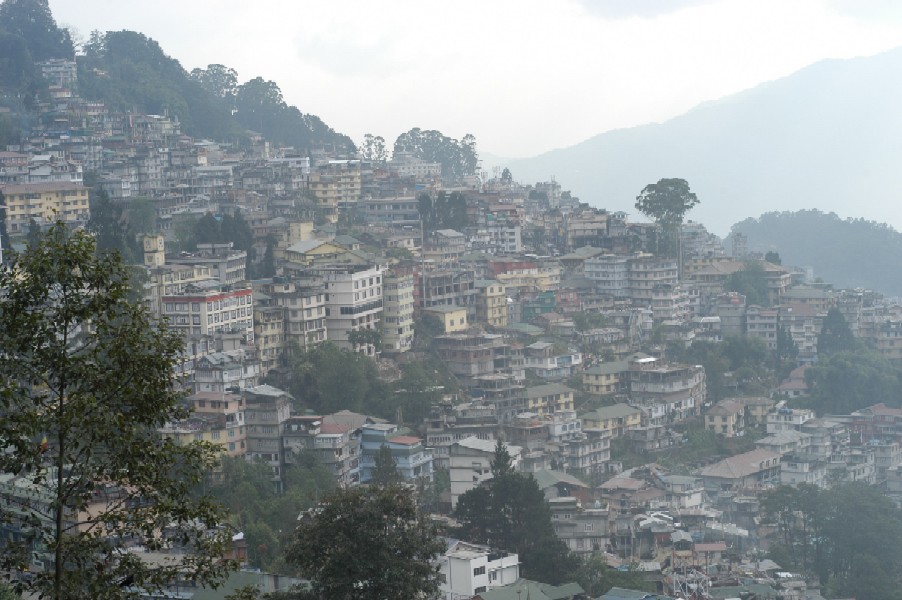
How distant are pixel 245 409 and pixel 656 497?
7.55 m

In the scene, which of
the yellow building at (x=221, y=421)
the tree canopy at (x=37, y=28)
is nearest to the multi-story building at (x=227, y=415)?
the yellow building at (x=221, y=421)

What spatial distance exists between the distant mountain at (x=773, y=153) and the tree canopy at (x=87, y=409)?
87203 mm

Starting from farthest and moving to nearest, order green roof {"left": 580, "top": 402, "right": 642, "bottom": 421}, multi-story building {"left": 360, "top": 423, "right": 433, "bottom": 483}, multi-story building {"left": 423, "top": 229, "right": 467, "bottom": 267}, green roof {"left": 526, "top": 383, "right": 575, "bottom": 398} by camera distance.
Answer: multi-story building {"left": 423, "top": 229, "right": 467, "bottom": 267}
green roof {"left": 580, "top": 402, "right": 642, "bottom": 421}
green roof {"left": 526, "top": 383, "right": 575, "bottom": 398}
multi-story building {"left": 360, "top": 423, "right": 433, "bottom": 483}

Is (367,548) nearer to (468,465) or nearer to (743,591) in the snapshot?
(743,591)

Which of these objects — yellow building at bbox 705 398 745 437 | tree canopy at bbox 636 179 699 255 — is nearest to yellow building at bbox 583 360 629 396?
yellow building at bbox 705 398 745 437

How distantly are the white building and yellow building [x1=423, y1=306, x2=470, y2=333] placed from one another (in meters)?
10.6

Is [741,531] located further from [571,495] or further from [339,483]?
[339,483]

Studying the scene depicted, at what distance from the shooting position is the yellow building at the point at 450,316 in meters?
28.8

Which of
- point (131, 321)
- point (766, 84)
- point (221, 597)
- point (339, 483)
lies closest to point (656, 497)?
point (339, 483)

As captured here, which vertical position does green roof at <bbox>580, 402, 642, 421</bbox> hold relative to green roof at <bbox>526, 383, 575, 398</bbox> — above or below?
below

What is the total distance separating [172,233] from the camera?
31.8m

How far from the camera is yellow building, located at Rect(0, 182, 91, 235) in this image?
29672 millimetres

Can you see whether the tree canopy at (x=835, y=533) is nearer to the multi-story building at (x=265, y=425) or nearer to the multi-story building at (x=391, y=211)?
the multi-story building at (x=265, y=425)

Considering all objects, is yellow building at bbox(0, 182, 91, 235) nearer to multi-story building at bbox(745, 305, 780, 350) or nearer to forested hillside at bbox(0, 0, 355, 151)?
forested hillside at bbox(0, 0, 355, 151)
